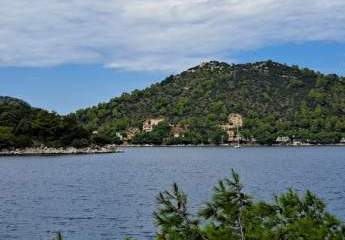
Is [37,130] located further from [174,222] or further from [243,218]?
[174,222]

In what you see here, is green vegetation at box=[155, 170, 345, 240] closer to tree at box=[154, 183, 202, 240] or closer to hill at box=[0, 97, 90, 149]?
tree at box=[154, 183, 202, 240]

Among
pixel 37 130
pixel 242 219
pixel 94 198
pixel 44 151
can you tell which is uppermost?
pixel 37 130

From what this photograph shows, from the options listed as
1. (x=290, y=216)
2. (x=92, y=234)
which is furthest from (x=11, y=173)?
(x=290, y=216)

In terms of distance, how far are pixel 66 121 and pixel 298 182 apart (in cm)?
9341

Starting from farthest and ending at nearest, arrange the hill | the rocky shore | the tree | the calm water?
1. the rocky shore
2. the hill
3. the calm water
4. the tree

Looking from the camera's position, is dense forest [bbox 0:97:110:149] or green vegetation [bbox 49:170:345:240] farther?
dense forest [bbox 0:97:110:149]

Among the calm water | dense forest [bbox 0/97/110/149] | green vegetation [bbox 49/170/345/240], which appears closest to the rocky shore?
dense forest [bbox 0/97/110/149]

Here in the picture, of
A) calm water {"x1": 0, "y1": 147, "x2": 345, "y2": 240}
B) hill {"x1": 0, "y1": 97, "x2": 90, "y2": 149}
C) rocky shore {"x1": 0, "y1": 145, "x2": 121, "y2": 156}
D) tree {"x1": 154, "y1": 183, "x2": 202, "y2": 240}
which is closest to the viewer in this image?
tree {"x1": 154, "y1": 183, "x2": 202, "y2": 240}

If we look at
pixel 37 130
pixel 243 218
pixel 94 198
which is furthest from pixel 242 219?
pixel 37 130

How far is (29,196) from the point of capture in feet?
196

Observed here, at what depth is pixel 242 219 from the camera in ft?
36.8

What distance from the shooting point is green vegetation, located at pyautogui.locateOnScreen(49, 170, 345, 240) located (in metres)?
10.7

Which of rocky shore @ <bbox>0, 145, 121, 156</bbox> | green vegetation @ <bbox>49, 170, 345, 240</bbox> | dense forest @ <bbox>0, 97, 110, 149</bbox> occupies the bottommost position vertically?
green vegetation @ <bbox>49, 170, 345, 240</bbox>

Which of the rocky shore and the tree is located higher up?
the rocky shore
